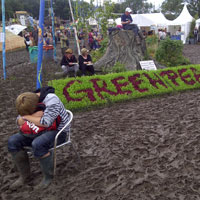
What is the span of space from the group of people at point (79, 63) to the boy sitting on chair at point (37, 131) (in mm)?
5524

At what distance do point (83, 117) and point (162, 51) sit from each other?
6.89 meters

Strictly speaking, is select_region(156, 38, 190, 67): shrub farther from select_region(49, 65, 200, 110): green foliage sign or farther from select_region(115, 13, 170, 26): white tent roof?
select_region(115, 13, 170, 26): white tent roof

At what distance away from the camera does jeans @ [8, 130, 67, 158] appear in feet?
9.59

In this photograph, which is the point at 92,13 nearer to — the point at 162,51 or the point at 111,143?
the point at 162,51

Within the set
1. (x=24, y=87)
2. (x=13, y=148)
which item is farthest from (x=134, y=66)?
(x=13, y=148)

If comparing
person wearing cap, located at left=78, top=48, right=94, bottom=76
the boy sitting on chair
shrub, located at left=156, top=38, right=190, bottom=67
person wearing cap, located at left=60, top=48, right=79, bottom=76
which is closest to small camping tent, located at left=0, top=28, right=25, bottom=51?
person wearing cap, located at left=60, top=48, right=79, bottom=76

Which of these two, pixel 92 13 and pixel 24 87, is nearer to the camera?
pixel 24 87

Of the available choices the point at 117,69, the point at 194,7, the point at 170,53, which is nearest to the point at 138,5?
the point at 194,7

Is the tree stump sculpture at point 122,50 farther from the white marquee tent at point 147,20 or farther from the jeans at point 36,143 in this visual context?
the white marquee tent at point 147,20

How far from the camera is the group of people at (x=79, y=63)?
8.59 metres

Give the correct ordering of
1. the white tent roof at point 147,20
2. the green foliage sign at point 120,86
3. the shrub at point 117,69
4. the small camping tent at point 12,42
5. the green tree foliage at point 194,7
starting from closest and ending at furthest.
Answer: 1. the green foliage sign at point 120,86
2. the shrub at point 117,69
3. the small camping tent at point 12,42
4. the white tent roof at point 147,20
5. the green tree foliage at point 194,7

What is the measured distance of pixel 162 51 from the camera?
11.0 m

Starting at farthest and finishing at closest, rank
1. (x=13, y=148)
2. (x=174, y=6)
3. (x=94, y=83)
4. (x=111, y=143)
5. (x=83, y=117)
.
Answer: (x=174, y=6), (x=94, y=83), (x=83, y=117), (x=111, y=143), (x=13, y=148)

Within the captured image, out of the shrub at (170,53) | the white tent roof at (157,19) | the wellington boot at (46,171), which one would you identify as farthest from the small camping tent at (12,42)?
the wellington boot at (46,171)
